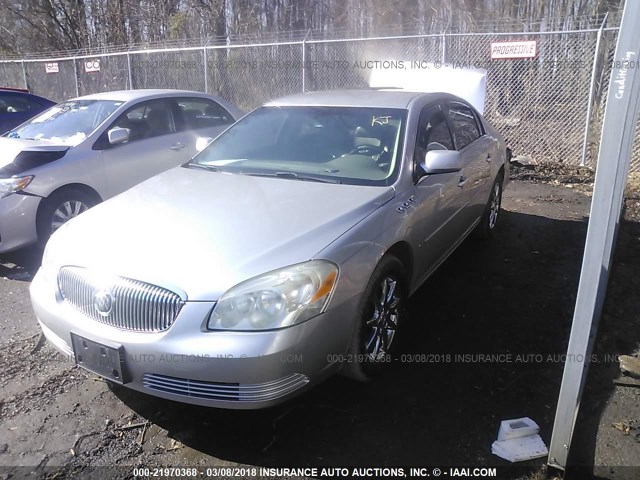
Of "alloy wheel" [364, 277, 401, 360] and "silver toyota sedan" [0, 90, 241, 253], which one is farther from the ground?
"silver toyota sedan" [0, 90, 241, 253]

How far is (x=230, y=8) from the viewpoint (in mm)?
19312

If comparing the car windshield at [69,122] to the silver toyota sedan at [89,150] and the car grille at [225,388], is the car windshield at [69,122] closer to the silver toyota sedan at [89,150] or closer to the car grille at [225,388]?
the silver toyota sedan at [89,150]

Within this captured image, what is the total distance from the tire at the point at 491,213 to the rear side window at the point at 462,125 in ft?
2.37

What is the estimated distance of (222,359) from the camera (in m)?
2.36

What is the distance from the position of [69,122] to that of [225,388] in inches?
184

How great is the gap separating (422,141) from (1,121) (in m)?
7.65

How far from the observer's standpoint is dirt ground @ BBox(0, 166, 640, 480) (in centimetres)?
260

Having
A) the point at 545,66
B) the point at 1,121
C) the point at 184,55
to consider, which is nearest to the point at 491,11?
the point at 545,66

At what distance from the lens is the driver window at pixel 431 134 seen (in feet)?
12.2

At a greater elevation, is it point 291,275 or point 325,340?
point 291,275

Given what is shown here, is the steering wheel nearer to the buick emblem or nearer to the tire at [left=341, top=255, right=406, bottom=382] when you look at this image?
the tire at [left=341, top=255, right=406, bottom=382]

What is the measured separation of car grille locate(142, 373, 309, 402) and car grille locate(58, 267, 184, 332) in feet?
0.83

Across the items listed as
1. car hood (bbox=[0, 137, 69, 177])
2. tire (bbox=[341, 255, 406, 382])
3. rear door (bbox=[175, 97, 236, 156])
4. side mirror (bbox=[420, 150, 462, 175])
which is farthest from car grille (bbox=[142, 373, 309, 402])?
rear door (bbox=[175, 97, 236, 156])

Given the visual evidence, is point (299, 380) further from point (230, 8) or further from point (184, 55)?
point (230, 8)
